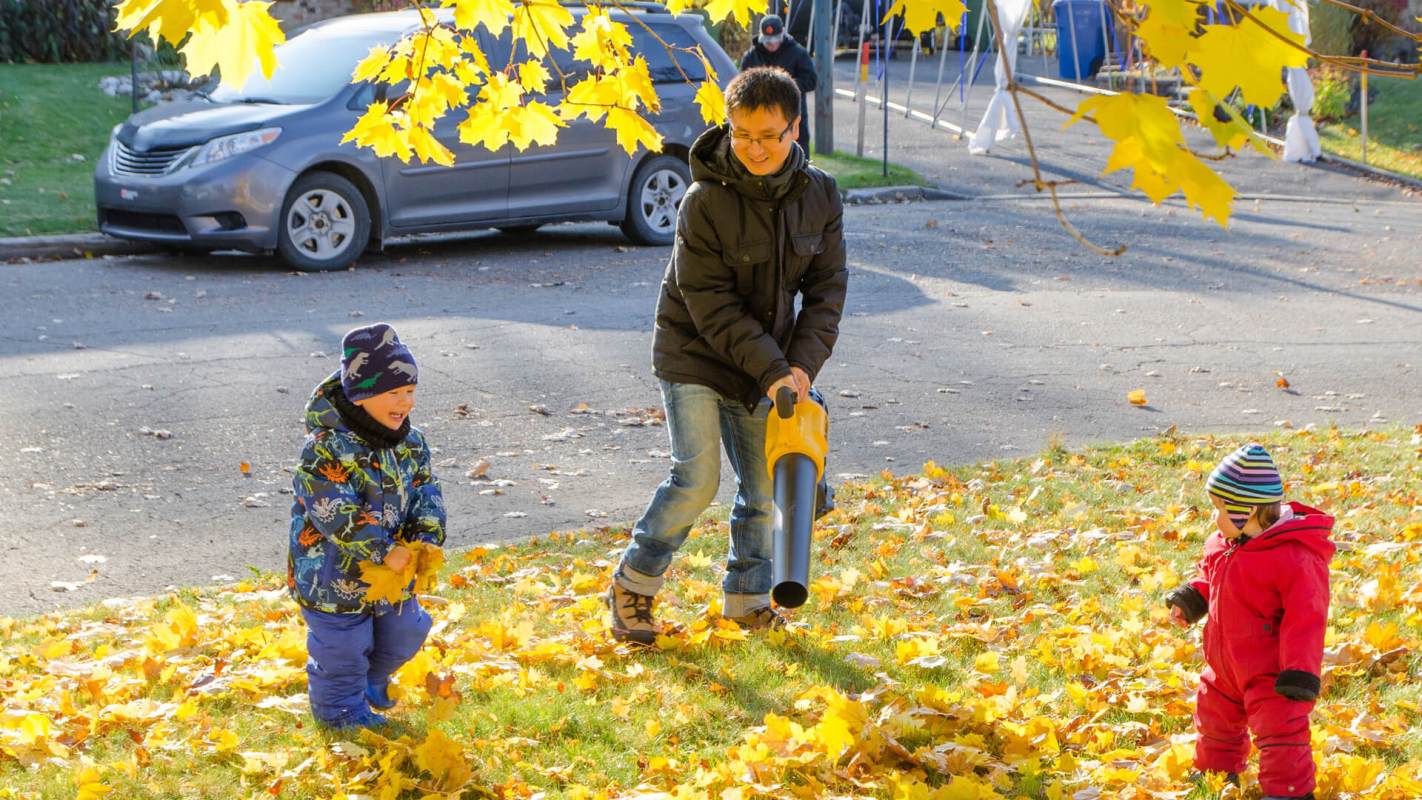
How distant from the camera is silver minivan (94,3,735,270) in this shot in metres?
10.8

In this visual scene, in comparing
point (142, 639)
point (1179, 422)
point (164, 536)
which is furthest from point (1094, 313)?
point (142, 639)

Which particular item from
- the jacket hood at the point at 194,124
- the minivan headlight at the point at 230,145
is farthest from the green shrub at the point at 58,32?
the minivan headlight at the point at 230,145

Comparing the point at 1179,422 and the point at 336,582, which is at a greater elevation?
the point at 336,582

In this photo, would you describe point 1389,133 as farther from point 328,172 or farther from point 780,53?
point 328,172

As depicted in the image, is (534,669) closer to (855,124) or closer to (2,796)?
(2,796)

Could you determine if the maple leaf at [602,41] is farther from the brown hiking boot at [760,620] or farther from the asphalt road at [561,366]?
the asphalt road at [561,366]

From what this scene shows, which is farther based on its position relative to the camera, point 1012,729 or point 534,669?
point 534,669

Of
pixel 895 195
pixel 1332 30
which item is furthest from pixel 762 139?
pixel 1332 30

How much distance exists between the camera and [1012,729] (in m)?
3.75

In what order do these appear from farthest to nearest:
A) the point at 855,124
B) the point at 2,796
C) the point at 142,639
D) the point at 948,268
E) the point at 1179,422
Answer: the point at 855,124
the point at 948,268
the point at 1179,422
the point at 142,639
the point at 2,796

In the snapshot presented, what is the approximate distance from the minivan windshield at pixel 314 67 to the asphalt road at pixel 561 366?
126 cm

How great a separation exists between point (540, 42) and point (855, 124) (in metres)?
16.9

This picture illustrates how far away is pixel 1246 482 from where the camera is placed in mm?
3232

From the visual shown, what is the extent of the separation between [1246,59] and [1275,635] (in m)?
1.30
